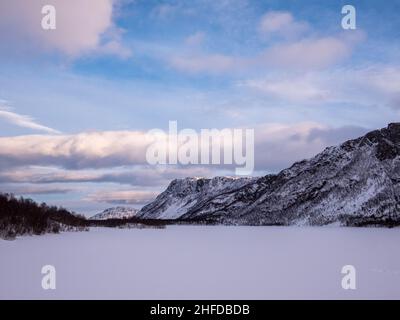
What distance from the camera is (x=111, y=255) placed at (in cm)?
3166
